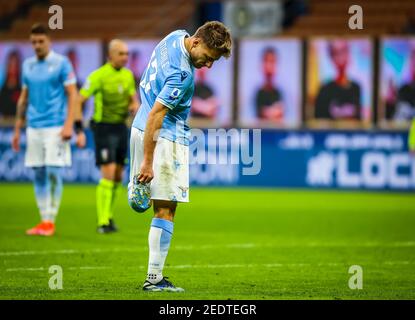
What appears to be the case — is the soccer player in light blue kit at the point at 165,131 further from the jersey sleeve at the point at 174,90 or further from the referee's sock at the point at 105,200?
the referee's sock at the point at 105,200

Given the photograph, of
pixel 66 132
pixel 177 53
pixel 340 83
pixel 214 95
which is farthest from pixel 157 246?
pixel 214 95

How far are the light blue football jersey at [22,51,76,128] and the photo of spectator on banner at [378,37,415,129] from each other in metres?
10.8

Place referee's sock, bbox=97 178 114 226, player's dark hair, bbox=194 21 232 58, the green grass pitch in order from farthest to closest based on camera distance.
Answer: referee's sock, bbox=97 178 114 226
the green grass pitch
player's dark hair, bbox=194 21 232 58

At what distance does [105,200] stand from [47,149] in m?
1.07

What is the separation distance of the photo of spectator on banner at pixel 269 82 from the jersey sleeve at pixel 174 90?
15.3 meters

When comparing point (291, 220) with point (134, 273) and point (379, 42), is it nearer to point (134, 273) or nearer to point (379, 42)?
point (134, 273)

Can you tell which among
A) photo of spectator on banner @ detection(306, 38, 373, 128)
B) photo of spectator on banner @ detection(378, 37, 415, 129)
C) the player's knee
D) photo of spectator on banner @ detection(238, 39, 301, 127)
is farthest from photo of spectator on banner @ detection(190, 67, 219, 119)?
the player's knee

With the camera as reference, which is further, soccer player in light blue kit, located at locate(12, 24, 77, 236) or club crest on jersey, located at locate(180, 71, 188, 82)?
soccer player in light blue kit, located at locate(12, 24, 77, 236)

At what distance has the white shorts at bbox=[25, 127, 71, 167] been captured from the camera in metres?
13.5

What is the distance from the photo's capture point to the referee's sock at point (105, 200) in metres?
13.9

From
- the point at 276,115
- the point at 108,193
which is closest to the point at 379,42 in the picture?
the point at 276,115

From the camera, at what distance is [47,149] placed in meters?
13.5

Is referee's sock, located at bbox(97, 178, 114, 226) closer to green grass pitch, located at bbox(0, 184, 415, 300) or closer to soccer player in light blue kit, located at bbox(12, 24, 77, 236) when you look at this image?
green grass pitch, located at bbox(0, 184, 415, 300)

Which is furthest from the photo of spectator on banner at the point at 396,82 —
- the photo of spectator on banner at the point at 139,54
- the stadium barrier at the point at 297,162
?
the photo of spectator on banner at the point at 139,54
